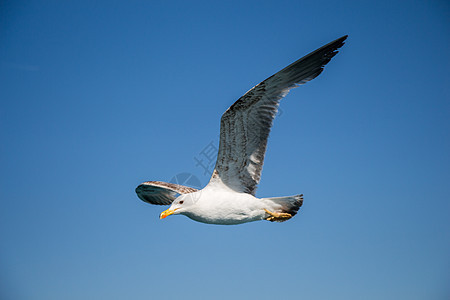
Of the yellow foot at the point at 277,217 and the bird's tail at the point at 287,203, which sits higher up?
the bird's tail at the point at 287,203

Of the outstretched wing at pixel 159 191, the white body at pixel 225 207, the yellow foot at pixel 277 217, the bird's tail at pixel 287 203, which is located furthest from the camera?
the outstretched wing at pixel 159 191

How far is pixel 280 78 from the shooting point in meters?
8.70

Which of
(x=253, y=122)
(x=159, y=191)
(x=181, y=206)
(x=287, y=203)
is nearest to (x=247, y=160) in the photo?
(x=253, y=122)

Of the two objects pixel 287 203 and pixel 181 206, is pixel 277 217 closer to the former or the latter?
pixel 287 203

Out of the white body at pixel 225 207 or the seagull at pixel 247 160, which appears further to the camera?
the white body at pixel 225 207

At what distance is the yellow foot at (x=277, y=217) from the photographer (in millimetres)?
9602

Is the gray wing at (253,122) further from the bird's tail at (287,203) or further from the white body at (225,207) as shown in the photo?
the bird's tail at (287,203)

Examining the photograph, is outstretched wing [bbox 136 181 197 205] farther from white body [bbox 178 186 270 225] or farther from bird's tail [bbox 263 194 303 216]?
bird's tail [bbox 263 194 303 216]

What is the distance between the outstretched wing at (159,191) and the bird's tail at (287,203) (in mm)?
2729

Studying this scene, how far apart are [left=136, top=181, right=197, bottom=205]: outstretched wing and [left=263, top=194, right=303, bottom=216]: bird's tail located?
273 centimetres

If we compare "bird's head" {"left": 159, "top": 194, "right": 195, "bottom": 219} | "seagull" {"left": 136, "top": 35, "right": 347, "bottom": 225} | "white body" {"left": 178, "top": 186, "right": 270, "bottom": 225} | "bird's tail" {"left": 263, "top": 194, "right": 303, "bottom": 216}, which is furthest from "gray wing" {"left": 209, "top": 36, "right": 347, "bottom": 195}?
"bird's head" {"left": 159, "top": 194, "right": 195, "bottom": 219}

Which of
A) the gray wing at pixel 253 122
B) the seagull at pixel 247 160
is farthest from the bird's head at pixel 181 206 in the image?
the gray wing at pixel 253 122

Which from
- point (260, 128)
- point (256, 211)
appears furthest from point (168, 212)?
point (260, 128)

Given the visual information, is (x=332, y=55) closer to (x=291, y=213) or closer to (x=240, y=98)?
(x=240, y=98)
